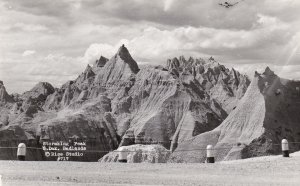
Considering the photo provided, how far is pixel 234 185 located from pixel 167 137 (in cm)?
15921

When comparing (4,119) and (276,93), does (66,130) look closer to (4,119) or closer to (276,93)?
(4,119)

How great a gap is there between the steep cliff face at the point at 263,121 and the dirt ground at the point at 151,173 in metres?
60.3

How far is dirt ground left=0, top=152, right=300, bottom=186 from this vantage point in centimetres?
1766

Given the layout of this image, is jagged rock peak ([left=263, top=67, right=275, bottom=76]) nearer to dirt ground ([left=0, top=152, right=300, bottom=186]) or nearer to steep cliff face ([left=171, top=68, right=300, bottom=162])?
steep cliff face ([left=171, top=68, right=300, bottom=162])

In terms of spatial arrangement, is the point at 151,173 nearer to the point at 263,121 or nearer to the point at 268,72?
the point at 263,121

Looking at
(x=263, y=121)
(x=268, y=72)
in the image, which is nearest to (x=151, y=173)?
(x=263, y=121)

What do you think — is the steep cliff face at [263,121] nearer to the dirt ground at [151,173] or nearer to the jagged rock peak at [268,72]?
the jagged rock peak at [268,72]

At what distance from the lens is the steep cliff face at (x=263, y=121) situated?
285 feet

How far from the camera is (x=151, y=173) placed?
69.5 ft

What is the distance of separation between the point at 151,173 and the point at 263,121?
73.5m

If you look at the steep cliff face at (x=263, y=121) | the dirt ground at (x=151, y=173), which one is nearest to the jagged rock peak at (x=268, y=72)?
the steep cliff face at (x=263, y=121)

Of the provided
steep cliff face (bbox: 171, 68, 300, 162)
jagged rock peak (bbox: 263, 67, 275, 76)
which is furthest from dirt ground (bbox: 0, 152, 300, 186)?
jagged rock peak (bbox: 263, 67, 275, 76)

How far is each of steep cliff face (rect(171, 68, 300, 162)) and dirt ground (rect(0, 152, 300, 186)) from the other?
2374 inches

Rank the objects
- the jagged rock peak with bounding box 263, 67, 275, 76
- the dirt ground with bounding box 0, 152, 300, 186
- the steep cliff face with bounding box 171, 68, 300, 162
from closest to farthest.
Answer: the dirt ground with bounding box 0, 152, 300, 186 → the steep cliff face with bounding box 171, 68, 300, 162 → the jagged rock peak with bounding box 263, 67, 275, 76
